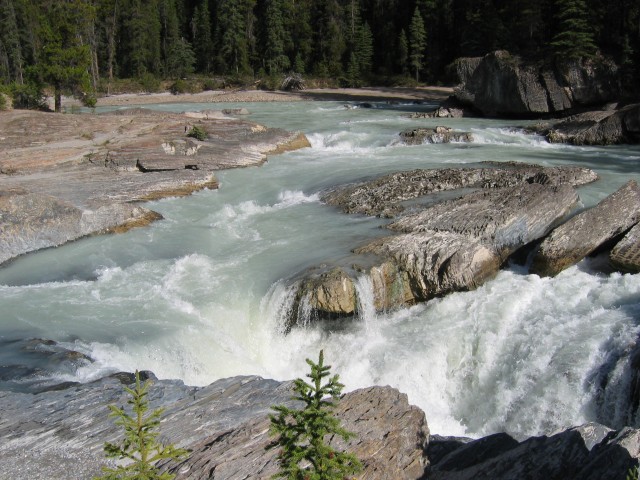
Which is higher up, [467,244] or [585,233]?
[585,233]

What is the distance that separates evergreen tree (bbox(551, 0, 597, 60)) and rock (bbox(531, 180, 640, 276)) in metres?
21.7

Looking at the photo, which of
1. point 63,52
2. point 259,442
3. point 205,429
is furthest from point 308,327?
point 63,52

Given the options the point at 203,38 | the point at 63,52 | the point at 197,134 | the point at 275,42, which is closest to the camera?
the point at 197,134

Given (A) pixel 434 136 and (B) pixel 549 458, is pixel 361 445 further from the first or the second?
(A) pixel 434 136

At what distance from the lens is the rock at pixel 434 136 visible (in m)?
24.0

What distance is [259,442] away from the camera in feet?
18.0

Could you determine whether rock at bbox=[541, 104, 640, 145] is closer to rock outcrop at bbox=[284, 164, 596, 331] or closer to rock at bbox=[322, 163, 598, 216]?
rock at bbox=[322, 163, 598, 216]

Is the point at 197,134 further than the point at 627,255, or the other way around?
the point at 197,134

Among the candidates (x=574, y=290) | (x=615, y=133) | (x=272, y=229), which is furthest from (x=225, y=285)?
(x=615, y=133)

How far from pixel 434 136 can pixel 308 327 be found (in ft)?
52.7

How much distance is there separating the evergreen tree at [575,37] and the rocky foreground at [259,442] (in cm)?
2984

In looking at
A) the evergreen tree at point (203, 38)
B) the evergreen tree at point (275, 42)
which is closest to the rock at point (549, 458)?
the evergreen tree at point (275, 42)

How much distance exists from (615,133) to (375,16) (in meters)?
50.8

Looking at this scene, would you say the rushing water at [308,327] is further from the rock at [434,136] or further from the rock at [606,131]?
the rock at [606,131]
